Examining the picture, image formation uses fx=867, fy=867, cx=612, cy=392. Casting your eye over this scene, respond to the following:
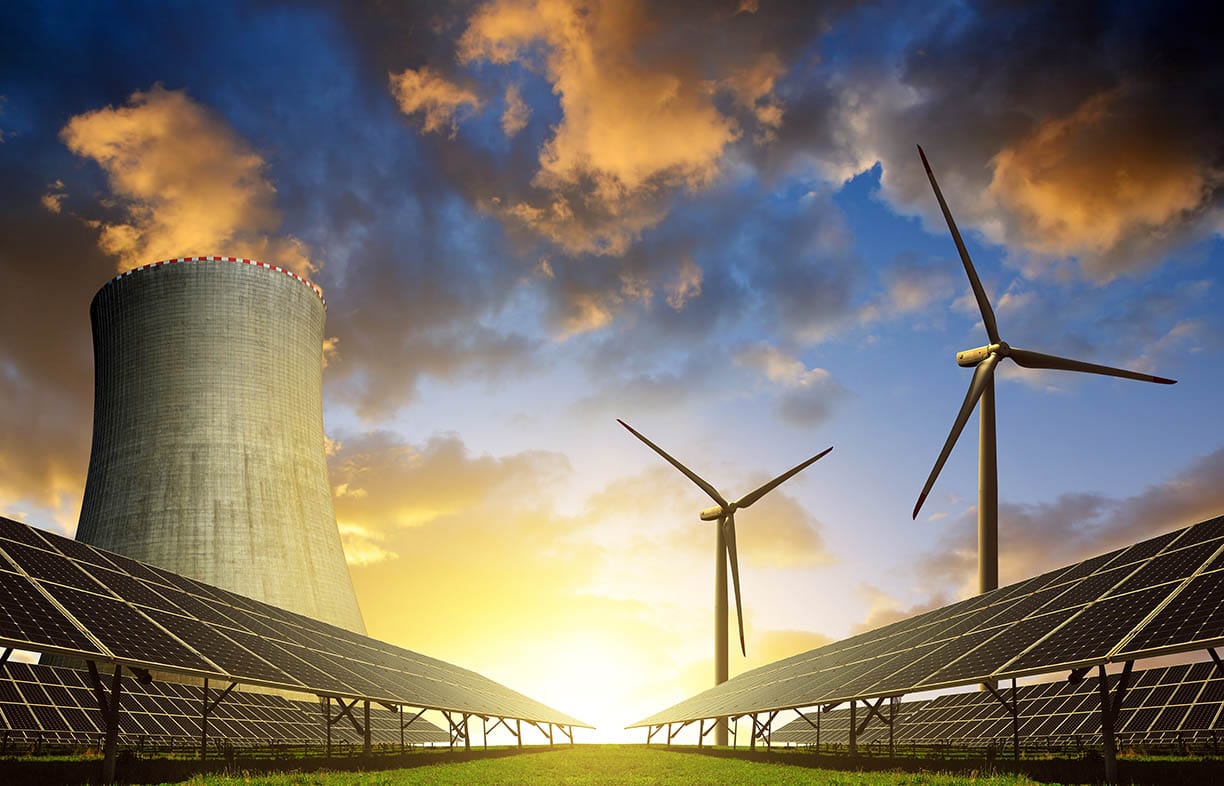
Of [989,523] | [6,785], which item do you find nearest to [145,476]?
[6,785]

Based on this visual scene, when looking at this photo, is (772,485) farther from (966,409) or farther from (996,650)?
(996,650)

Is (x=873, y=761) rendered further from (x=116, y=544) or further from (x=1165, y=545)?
(x=116, y=544)

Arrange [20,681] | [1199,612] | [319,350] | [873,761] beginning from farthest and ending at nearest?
[319,350]
[20,681]
[873,761]
[1199,612]

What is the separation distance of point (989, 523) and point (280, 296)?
151ft

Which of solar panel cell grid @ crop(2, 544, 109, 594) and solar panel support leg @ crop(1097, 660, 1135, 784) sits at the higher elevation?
solar panel cell grid @ crop(2, 544, 109, 594)

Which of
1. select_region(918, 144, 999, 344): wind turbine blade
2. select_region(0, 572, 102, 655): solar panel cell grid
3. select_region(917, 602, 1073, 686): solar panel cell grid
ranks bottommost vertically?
select_region(917, 602, 1073, 686): solar panel cell grid

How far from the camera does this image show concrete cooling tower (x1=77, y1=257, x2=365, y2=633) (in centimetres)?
5319

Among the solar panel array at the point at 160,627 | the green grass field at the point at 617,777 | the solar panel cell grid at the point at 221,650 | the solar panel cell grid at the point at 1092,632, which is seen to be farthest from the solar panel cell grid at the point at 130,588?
the solar panel cell grid at the point at 1092,632

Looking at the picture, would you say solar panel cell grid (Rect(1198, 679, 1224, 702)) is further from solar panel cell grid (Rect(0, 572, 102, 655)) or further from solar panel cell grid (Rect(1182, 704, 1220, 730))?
solar panel cell grid (Rect(0, 572, 102, 655))

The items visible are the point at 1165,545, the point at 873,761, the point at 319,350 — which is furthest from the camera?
the point at 319,350

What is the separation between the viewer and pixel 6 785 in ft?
60.7

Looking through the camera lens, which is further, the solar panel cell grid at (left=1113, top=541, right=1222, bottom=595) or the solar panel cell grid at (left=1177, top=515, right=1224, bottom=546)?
the solar panel cell grid at (left=1177, top=515, right=1224, bottom=546)

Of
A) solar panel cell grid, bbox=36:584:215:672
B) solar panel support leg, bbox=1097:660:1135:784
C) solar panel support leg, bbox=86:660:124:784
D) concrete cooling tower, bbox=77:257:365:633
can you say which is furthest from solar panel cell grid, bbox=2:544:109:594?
concrete cooling tower, bbox=77:257:365:633

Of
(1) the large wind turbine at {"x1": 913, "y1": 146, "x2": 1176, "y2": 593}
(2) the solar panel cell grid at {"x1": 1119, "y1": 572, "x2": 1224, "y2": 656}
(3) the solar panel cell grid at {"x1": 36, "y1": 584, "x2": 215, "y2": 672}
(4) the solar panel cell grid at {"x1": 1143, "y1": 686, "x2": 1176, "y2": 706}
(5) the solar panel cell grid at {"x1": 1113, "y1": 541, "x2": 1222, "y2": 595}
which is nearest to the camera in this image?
(2) the solar panel cell grid at {"x1": 1119, "y1": 572, "x2": 1224, "y2": 656}
